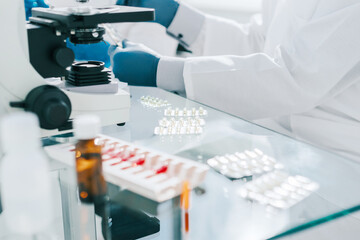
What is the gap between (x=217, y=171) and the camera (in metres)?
0.93

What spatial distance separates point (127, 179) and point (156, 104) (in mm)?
622

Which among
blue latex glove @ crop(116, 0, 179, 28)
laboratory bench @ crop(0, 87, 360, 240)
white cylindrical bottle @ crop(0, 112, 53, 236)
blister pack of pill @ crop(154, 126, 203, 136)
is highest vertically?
blue latex glove @ crop(116, 0, 179, 28)

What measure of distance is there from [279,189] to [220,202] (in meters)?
0.13

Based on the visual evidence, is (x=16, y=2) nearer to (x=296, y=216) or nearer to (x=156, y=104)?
(x=156, y=104)

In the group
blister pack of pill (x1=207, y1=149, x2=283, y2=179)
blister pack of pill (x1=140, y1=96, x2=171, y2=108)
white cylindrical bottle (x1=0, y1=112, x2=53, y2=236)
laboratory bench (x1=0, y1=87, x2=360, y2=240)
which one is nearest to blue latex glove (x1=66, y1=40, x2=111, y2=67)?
blister pack of pill (x1=140, y1=96, x2=171, y2=108)

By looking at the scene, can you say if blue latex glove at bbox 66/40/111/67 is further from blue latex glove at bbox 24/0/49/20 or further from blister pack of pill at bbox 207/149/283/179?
blister pack of pill at bbox 207/149/283/179

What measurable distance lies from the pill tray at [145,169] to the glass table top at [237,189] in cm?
4

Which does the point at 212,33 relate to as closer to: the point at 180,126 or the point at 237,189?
the point at 180,126

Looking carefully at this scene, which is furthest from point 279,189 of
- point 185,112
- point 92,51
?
point 92,51

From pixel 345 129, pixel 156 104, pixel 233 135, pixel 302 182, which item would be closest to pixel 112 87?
pixel 156 104

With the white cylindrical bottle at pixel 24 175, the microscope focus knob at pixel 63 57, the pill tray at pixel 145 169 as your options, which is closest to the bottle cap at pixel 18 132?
the white cylindrical bottle at pixel 24 175

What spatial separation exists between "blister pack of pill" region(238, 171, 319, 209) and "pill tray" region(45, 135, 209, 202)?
0.37 ft

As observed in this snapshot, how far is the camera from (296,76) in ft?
4.37

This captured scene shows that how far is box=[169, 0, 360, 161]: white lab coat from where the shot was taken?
1275mm
